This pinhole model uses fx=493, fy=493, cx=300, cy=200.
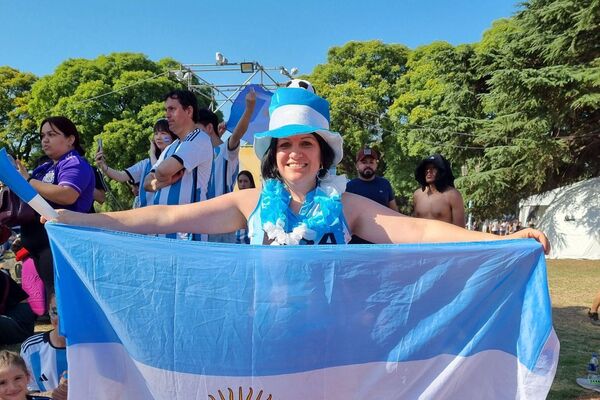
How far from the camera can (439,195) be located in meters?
5.42

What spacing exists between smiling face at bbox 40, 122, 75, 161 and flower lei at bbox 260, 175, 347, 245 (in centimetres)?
184

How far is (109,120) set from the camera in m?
29.0

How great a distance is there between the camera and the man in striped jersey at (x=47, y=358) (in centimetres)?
324

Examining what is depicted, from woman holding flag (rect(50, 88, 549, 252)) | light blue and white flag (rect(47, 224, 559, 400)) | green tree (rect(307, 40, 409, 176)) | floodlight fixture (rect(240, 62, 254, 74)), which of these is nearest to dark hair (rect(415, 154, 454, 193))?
woman holding flag (rect(50, 88, 549, 252))

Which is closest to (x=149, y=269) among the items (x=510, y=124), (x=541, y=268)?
(x=541, y=268)

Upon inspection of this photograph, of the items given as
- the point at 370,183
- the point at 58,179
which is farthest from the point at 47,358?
the point at 370,183

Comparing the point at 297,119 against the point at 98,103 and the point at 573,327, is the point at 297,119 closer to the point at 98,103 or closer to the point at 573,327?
the point at 573,327

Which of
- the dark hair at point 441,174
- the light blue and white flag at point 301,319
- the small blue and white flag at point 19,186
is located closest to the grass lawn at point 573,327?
the dark hair at point 441,174

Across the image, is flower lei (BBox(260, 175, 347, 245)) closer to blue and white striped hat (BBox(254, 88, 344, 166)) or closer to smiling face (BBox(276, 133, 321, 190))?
smiling face (BBox(276, 133, 321, 190))

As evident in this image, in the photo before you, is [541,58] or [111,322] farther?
[541,58]

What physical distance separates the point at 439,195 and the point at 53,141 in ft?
12.6

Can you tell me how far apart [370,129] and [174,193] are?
27522 mm

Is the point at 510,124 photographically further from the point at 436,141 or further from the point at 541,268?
the point at 541,268

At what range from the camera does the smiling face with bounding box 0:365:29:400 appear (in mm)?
2506
